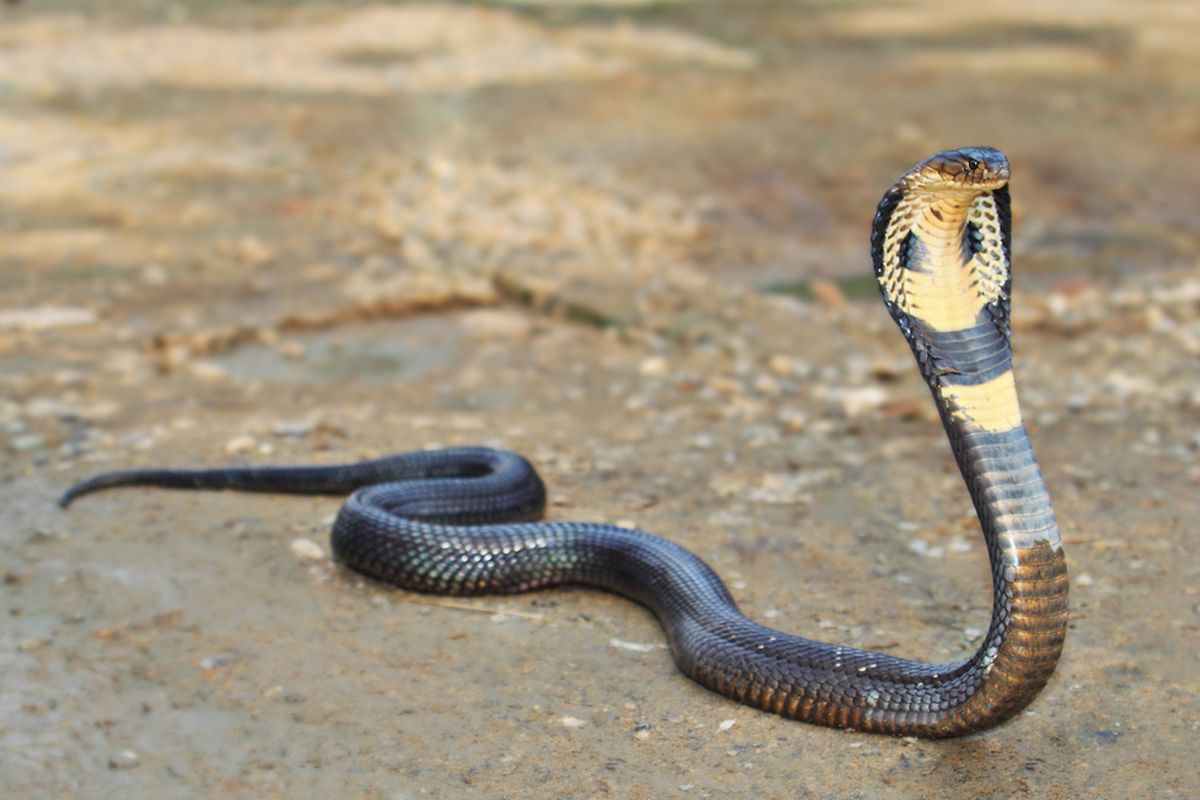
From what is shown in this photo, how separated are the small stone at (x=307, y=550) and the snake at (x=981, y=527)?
6 cm

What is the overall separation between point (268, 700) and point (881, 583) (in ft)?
6.29

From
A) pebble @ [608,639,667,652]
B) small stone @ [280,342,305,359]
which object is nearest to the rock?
small stone @ [280,342,305,359]

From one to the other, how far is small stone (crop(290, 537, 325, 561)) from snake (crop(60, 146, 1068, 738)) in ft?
0.21

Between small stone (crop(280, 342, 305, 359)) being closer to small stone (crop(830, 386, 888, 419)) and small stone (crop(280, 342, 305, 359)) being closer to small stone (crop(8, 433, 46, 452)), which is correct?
small stone (crop(8, 433, 46, 452))

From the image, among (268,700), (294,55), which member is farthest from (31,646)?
(294,55)

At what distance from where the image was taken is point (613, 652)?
13.1 feet

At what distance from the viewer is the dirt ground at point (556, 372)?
3477 millimetres

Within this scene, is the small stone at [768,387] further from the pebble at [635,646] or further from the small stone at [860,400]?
the pebble at [635,646]

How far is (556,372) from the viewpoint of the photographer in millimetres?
6453

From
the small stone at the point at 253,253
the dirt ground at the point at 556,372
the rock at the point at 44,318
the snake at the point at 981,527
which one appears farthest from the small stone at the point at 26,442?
the small stone at the point at 253,253

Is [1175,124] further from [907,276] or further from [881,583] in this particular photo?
[907,276]

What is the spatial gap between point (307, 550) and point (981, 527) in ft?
7.18

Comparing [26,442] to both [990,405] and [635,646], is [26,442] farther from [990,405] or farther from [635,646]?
[990,405]

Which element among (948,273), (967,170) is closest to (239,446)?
(948,273)
